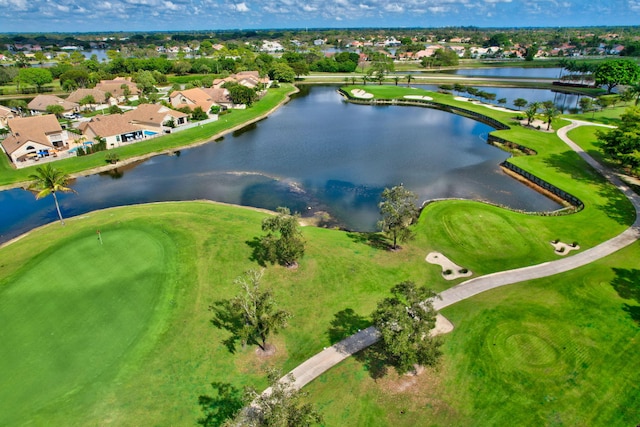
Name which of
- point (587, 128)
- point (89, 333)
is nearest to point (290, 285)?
point (89, 333)

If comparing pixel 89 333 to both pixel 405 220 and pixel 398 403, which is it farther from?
pixel 405 220

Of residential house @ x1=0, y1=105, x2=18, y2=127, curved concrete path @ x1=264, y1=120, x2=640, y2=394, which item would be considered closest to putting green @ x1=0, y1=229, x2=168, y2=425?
curved concrete path @ x1=264, y1=120, x2=640, y2=394

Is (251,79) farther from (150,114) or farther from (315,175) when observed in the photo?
(315,175)

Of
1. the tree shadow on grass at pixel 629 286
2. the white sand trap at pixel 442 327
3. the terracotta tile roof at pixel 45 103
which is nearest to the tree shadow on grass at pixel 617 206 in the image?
the tree shadow on grass at pixel 629 286

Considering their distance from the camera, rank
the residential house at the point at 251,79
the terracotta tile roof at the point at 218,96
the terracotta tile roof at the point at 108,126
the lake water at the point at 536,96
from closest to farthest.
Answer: the terracotta tile roof at the point at 108,126, the terracotta tile roof at the point at 218,96, the lake water at the point at 536,96, the residential house at the point at 251,79

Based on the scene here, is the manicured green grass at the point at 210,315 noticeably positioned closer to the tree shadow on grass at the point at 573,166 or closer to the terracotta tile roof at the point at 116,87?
the tree shadow on grass at the point at 573,166

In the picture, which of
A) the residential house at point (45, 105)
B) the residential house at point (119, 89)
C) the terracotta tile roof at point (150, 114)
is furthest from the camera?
the residential house at point (119, 89)
